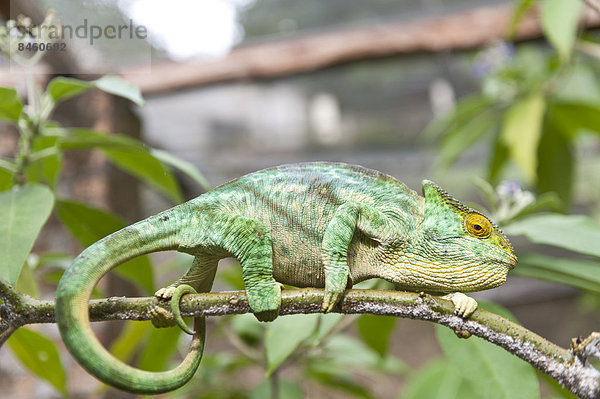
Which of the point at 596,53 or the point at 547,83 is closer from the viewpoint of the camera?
the point at 596,53

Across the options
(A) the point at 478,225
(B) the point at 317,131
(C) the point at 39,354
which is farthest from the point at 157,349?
(B) the point at 317,131

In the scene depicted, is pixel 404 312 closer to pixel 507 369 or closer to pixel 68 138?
pixel 507 369

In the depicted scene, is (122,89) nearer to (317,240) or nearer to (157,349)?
(317,240)

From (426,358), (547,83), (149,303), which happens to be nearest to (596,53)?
(547,83)

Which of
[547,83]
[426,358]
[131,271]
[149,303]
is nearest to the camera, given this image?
[149,303]

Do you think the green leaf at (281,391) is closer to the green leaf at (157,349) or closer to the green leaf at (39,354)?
the green leaf at (157,349)

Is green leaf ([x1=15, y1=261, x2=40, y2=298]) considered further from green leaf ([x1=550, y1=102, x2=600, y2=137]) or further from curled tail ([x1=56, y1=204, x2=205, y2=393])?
green leaf ([x1=550, y1=102, x2=600, y2=137])

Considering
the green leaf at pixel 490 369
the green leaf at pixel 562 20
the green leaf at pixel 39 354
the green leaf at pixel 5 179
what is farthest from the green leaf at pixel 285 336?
the green leaf at pixel 562 20

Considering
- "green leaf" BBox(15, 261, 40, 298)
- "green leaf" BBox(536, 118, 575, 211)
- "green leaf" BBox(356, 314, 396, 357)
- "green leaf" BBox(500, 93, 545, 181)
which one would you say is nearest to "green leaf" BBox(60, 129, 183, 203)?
"green leaf" BBox(15, 261, 40, 298)
